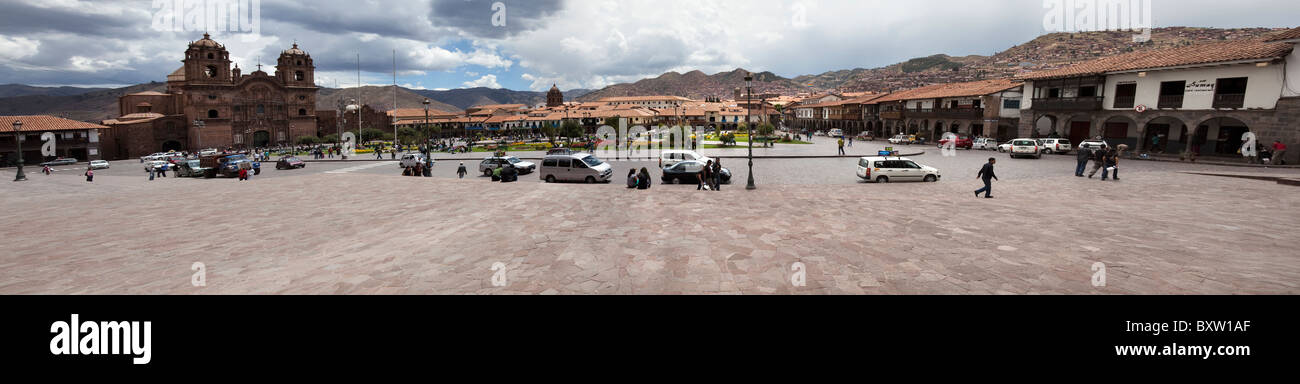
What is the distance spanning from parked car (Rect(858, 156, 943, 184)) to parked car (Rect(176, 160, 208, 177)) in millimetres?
35656

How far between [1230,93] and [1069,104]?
8337mm

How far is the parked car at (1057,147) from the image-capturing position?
106 ft

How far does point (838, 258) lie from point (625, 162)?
25.2m

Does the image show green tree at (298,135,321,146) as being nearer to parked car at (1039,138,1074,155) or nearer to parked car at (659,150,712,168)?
parked car at (659,150,712,168)

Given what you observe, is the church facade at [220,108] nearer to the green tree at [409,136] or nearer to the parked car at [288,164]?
the green tree at [409,136]

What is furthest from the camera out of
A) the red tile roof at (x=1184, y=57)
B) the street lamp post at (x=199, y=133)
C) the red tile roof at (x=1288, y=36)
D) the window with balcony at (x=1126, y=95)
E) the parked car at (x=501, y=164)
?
the street lamp post at (x=199, y=133)

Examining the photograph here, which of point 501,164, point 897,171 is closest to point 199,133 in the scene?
point 501,164

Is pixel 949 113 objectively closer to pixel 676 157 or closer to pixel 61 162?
pixel 676 157

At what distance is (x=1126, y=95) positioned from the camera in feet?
104

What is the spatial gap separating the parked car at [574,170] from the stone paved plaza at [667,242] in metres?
5.19

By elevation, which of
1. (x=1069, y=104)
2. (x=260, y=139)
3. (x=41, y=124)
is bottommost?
(x=260, y=139)

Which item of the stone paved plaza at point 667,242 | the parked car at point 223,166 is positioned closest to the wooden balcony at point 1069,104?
the stone paved plaza at point 667,242
